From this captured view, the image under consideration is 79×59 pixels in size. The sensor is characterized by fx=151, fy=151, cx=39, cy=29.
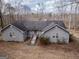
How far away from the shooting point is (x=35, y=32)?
3017cm

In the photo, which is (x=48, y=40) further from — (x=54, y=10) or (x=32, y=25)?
(x=54, y=10)

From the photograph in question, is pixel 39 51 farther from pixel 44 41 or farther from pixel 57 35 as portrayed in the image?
pixel 57 35

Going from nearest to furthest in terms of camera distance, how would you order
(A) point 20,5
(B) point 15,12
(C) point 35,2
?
1. (B) point 15,12
2. (A) point 20,5
3. (C) point 35,2

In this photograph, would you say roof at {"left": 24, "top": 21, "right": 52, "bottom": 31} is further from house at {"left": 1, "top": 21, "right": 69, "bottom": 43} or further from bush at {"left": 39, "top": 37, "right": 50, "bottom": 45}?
bush at {"left": 39, "top": 37, "right": 50, "bottom": 45}

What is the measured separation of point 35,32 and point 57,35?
534 cm

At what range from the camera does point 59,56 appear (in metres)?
20.5

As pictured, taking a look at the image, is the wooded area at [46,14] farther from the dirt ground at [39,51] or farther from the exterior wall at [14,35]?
the dirt ground at [39,51]

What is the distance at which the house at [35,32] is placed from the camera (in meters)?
26.4

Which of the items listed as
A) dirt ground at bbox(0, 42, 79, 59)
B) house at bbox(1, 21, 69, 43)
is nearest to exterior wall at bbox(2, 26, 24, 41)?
house at bbox(1, 21, 69, 43)

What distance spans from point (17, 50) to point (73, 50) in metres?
8.55

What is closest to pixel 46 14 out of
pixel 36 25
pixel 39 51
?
pixel 36 25

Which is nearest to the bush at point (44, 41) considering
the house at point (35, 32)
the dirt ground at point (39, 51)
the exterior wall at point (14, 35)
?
the dirt ground at point (39, 51)

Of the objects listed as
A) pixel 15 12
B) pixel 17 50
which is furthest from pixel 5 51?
pixel 15 12

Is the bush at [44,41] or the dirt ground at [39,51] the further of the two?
the bush at [44,41]
